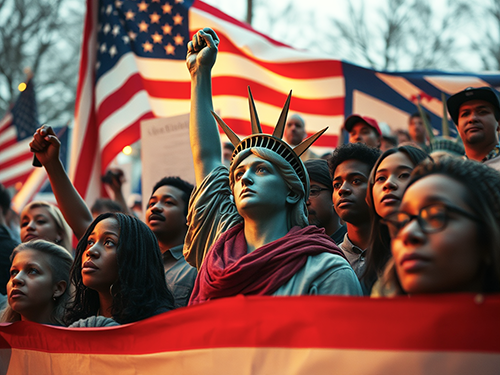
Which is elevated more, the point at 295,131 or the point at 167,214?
the point at 295,131

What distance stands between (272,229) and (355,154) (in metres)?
1.04

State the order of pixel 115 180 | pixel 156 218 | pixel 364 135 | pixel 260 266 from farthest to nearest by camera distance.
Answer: pixel 115 180, pixel 364 135, pixel 156 218, pixel 260 266

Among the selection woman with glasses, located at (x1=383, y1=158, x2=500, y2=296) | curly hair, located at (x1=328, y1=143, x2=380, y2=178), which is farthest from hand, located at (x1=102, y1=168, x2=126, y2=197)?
woman with glasses, located at (x1=383, y1=158, x2=500, y2=296)

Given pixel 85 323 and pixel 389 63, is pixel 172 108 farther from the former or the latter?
pixel 389 63

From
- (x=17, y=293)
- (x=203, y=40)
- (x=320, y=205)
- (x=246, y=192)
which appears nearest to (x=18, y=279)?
(x=17, y=293)

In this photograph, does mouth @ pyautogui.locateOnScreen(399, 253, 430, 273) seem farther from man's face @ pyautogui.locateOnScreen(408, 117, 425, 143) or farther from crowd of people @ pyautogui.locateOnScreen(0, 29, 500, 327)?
man's face @ pyautogui.locateOnScreen(408, 117, 425, 143)

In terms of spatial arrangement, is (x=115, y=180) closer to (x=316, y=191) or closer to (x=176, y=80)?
(x=176, y=80)

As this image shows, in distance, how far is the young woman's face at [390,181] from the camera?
3.35 m

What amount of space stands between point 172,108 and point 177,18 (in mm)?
1032

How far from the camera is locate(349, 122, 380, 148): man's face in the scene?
19.0 feet

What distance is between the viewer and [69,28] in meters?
23.3

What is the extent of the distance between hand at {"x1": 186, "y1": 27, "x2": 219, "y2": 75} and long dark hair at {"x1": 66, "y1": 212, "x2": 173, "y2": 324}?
1047 millimetres

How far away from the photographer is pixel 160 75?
24.1 feet

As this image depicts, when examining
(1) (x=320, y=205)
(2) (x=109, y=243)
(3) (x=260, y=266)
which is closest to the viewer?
(3) (x=260, y=266)
